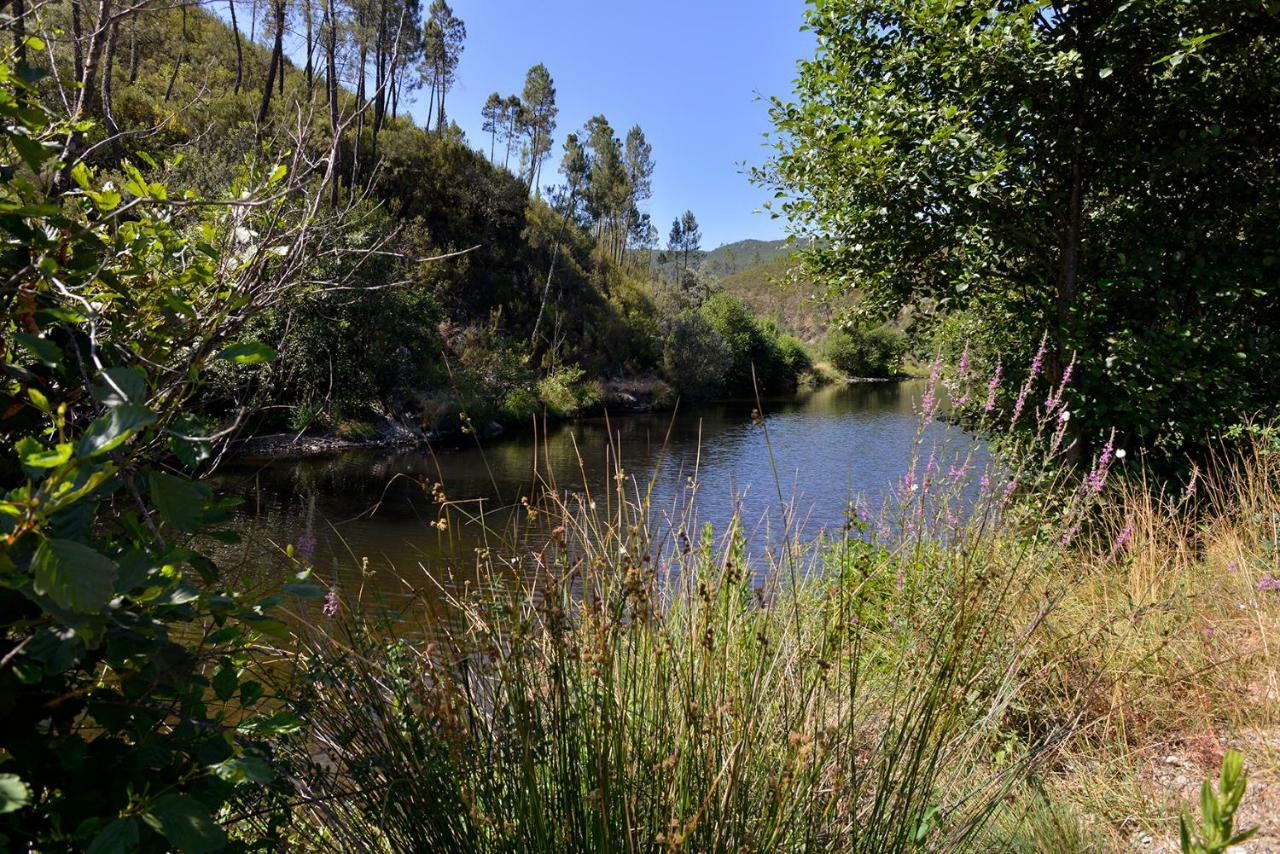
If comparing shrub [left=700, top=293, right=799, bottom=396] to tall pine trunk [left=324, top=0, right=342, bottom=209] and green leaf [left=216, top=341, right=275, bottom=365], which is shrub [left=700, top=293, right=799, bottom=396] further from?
green leaf [left=216, top=341, right=275, bottom=365]

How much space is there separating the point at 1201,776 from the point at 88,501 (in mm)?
3183

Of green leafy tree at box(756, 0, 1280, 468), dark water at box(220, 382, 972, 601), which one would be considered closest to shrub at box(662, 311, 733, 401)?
dark water at box(220, 382, 972, 601)

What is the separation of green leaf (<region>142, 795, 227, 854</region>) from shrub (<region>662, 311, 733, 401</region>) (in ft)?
104

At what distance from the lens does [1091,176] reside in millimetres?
5387

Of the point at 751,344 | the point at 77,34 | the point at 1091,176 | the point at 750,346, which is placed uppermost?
the point at 1091,176

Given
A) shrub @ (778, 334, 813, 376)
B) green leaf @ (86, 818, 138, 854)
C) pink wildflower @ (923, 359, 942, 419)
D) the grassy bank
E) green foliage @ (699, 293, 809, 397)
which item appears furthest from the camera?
shrub @ (778, 334, 813, 376)

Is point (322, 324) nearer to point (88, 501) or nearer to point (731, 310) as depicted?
point (88, 501)

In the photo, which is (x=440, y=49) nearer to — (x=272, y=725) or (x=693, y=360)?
(x=693, y=360)

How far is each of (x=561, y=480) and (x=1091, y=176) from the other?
34.2ft

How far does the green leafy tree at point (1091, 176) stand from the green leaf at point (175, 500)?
4747mm

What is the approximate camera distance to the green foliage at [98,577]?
0.75 meters

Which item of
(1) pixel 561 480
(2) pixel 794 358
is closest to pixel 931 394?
(1) pixel 561 480

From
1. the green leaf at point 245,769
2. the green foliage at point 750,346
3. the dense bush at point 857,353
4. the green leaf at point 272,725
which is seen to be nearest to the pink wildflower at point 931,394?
the green leaf at point 272,725

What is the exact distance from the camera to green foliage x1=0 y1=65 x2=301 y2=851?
75 cm
